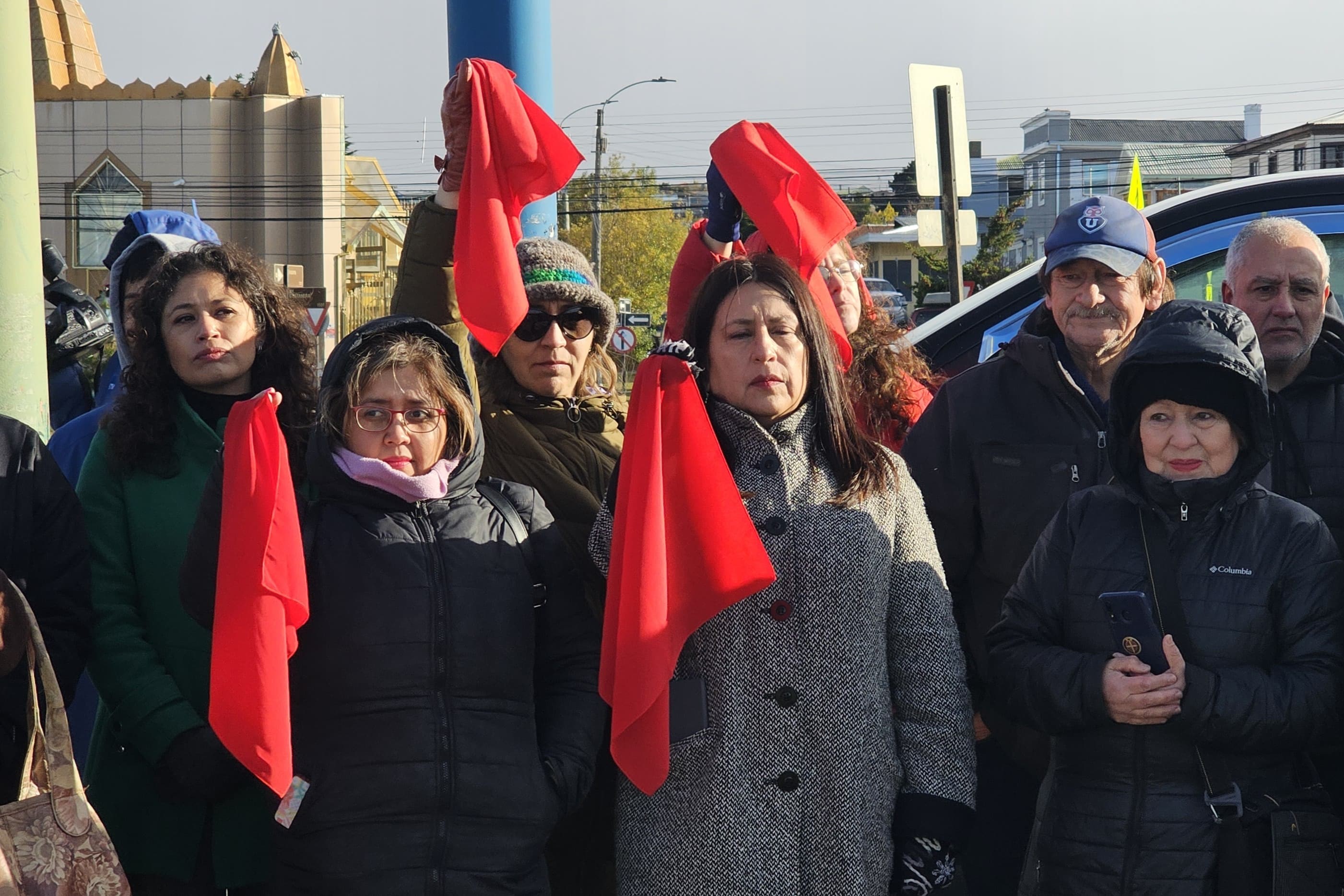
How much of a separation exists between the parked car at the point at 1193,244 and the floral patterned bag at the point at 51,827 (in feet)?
10.2

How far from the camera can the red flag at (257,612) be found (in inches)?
101

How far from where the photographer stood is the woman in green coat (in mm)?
2908

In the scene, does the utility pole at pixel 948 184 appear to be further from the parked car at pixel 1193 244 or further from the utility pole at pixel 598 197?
the utility pole at pixel 598 197

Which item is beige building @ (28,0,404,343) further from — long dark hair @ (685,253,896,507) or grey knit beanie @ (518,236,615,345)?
long dark hair @ (685,253,896,507)

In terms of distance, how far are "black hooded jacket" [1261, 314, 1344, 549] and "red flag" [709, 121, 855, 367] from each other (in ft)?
3.54

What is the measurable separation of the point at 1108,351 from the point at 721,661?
1.46 m

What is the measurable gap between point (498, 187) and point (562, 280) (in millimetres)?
337

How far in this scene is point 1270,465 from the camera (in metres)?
3.41

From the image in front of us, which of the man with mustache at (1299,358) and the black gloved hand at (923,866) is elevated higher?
the man with mustache at (1299,358)

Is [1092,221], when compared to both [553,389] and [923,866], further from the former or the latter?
[923,866]

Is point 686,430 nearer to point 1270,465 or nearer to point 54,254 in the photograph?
point 1270,465

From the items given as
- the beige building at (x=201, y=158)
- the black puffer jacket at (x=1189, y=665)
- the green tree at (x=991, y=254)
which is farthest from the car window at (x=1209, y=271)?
the beige building at (x=201, y=158)

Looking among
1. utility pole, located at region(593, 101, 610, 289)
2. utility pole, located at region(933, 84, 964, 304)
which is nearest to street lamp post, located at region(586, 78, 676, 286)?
utility pole, located at region(593, 101, 610, 289)

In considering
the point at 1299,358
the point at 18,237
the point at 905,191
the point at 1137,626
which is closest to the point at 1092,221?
the point at 1299,358
